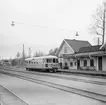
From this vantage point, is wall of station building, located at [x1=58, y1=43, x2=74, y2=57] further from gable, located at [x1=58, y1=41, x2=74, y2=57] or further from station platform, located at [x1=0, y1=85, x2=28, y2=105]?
station platform, located at [x1=0, y1=85, x2=28, y2=105]

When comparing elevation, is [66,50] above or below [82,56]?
above

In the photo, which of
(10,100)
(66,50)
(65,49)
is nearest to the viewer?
(10,100)

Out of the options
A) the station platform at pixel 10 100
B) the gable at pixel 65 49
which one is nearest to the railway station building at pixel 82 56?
the gable at pixel 65 49

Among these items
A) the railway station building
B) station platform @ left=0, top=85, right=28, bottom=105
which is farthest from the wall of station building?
station platform @ left=0, top=85, right=28, bottom=105

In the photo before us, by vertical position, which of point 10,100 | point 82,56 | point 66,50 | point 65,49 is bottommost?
point 10,100

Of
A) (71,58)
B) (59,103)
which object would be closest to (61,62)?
(71,58)

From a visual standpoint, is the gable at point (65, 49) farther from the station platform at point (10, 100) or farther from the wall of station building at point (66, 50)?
the station platform at point (10, 100)

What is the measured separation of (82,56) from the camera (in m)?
36.8

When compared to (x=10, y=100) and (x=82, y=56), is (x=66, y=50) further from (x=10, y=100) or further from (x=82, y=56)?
(x=10, y=100)

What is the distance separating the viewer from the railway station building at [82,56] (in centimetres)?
3381

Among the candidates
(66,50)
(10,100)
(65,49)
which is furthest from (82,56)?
(10,100)

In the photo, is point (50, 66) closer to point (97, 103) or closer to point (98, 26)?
point (98, 26)

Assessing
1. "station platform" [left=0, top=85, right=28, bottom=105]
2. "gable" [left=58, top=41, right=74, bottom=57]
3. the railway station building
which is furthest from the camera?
"gable" [left=58, top=41, right=74, bottom=57]

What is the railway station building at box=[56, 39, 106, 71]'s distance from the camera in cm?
3381
